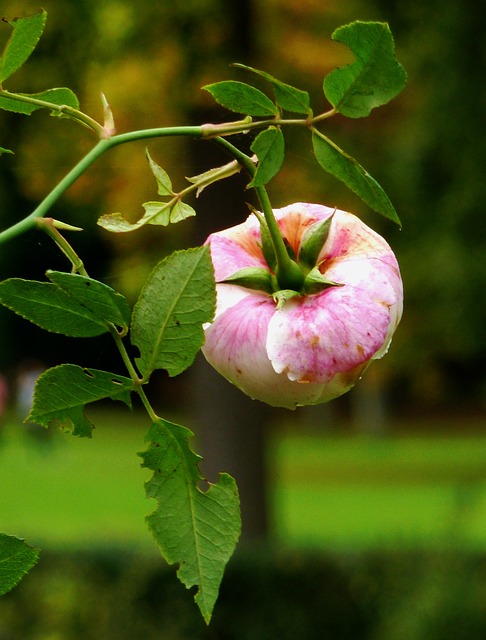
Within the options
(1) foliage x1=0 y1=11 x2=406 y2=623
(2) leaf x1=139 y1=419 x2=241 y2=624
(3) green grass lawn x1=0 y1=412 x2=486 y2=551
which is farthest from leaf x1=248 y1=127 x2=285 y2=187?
(3) green grass lawn x1=0 y1=412 x2=486 y2=551

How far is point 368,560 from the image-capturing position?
4.57 metres

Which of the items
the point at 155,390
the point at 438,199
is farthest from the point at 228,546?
the point at 155,390

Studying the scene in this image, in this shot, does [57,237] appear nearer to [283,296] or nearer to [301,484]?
[283,296]

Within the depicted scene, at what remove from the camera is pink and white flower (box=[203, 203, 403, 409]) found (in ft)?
1.47

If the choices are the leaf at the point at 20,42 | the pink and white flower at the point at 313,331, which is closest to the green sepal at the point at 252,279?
the pink and white flower at the point at 313,331

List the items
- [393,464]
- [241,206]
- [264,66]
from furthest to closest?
[393,464], [264,66], [241,206]

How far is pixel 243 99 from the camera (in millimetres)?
474

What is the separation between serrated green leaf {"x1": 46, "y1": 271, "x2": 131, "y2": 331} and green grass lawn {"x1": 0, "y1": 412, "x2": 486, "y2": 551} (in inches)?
276

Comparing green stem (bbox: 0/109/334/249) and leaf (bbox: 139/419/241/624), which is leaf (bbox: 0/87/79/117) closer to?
green stem (bbox: 0/109/334/249)

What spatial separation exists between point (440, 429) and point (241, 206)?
13699 mm

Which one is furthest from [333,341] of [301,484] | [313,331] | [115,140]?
[301,484]

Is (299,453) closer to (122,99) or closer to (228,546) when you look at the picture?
(122,99)

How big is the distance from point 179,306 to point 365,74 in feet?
0.40

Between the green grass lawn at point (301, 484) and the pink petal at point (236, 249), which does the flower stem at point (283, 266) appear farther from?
the green grass lawn at point (301, 484)
